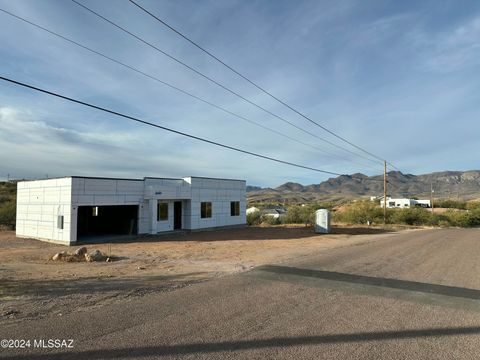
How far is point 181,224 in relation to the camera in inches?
1236

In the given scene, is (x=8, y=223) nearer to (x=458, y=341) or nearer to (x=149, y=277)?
(x=149, y=277)

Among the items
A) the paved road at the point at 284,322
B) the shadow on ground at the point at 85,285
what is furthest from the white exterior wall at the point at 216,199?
the paved road at the point at 284,322

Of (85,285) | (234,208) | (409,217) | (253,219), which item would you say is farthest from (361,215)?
(85,285)

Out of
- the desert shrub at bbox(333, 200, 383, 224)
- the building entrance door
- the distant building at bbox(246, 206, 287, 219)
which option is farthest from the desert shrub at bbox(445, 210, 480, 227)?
the building entrance door

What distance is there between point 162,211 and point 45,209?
7900mm

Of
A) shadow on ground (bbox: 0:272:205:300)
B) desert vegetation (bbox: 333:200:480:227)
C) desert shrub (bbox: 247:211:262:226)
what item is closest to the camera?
shadow on ground (bbox: 0:272:205:300)

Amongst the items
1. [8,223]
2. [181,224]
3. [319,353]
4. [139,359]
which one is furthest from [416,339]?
[8,223]

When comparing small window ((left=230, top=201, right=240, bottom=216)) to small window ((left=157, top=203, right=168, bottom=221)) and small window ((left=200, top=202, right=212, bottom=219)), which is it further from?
small window ((left=157, top=203, right=168, bottom=221))

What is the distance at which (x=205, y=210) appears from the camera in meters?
32.7

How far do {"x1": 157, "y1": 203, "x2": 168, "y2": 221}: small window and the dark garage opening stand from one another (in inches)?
68.6

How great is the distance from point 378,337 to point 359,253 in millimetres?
11740

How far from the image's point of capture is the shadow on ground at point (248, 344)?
17.0ft

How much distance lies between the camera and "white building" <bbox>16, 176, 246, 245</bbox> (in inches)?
933

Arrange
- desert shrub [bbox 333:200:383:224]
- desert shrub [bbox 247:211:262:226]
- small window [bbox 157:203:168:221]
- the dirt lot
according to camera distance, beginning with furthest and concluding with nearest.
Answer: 1. desert shrub [bbox 333:200:383:224]
2. desert shrub [bbox 247:211:262:226]
3. small window [bbox 157:203:168:221]
4. the dirt lot
